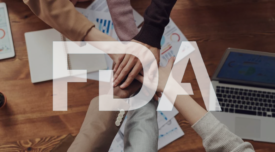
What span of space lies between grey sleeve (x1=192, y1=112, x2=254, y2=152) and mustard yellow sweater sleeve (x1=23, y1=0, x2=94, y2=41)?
1.60 ft

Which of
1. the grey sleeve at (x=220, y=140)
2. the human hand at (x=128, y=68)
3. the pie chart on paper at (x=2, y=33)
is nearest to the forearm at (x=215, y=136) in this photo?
the grey sleeve at (x=220, y=140)

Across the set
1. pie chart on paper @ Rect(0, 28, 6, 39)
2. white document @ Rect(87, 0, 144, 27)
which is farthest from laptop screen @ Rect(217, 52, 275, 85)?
pie chart on paper @ Rect(0, 28, 6, 39)

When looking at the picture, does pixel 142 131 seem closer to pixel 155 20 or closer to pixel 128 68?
pixel 128 68

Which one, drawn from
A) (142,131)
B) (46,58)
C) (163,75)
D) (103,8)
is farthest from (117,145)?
(103,8)

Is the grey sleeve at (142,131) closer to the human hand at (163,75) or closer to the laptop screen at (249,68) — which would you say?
the human hand at (163,75)

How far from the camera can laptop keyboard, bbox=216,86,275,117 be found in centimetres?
83

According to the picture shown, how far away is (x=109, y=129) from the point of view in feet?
2.14

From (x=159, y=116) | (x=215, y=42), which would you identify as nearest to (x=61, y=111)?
(x=159, y=116)

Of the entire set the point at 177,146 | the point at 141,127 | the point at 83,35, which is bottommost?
the point at 177,146

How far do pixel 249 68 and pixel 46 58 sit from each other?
2.19ft

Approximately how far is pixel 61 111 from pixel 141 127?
0.31 meters

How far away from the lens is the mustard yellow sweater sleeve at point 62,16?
0.76m

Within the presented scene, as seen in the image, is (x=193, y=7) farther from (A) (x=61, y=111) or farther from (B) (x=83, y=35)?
(A) (x=61, y=111)

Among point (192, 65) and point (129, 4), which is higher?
point (129, 4)
